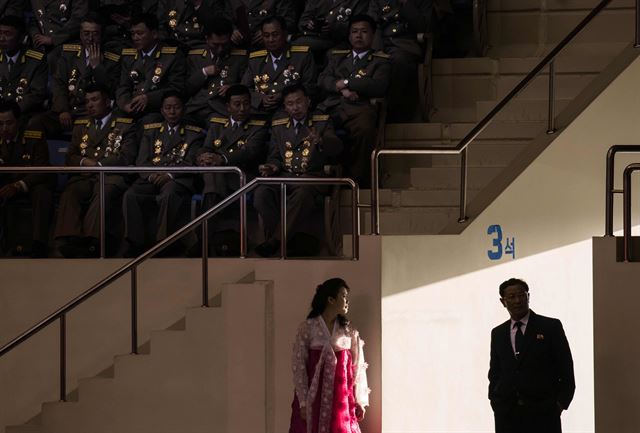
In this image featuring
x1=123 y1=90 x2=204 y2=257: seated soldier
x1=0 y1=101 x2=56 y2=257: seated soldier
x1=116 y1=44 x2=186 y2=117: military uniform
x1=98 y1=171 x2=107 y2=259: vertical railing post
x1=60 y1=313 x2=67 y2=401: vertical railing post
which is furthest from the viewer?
x1=116 y1=44 x2=186 y2=117: military uniform

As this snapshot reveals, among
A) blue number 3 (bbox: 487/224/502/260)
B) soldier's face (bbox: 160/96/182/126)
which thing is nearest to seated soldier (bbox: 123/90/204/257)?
soldier's face (bbox: 160/96/182/126)

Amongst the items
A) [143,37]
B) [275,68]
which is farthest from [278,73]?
[143,37]

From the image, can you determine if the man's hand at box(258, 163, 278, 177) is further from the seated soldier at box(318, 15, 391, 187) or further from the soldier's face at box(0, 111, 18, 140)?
the soldier's face at box(0, 111, 18, 140)

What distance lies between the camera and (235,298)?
Result: 33.7 ft

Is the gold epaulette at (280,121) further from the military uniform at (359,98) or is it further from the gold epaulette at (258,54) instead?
the gold epaulette at (258,54)

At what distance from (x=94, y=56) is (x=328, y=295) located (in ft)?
12.8

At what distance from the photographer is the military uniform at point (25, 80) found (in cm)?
1253

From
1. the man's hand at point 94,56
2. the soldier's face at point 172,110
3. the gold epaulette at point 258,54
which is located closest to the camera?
the soldier's face at point 172,110

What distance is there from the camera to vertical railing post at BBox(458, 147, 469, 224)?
1017cm

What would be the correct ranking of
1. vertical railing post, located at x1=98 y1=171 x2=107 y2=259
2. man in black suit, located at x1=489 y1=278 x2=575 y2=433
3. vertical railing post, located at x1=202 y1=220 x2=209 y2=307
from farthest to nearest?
vertical railing post, located at x1=98 y1=171 x2=107 y2=259 → vertical railing post, located at x1=202 y1=220 x2=209 y2=307 → man in black suit, located at x1=489 y1=278 x2=575 y2=433

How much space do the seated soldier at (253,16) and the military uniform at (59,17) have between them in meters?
1.23

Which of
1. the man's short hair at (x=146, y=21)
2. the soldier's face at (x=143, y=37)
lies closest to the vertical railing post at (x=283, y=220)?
the soldier's face at (x=143, y=37)

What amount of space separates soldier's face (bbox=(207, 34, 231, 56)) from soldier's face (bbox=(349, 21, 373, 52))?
109 cm

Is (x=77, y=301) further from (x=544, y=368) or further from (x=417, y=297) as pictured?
(x=544, y=368)
